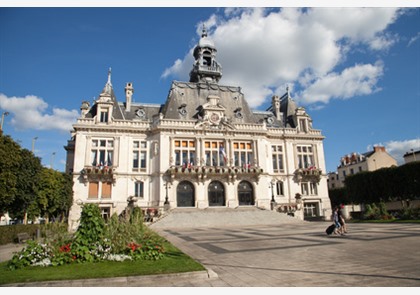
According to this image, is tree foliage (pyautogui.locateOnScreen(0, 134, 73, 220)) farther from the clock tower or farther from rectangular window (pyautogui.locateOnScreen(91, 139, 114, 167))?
the clock tower

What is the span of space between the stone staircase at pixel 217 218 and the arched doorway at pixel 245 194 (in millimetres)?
4026

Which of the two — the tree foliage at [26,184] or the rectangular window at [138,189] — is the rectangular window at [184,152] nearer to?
the rectangular window at [138,189]

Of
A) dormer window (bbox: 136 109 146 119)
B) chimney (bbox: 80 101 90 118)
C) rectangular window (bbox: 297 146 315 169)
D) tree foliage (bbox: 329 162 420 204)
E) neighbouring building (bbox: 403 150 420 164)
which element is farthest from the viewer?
neighbouring building (bbox: 403 150 420 164)

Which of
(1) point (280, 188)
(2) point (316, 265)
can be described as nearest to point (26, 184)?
(2) point (316, 265)

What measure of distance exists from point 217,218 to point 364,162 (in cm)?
4671

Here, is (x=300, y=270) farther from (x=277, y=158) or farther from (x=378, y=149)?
(x=378, y=149)

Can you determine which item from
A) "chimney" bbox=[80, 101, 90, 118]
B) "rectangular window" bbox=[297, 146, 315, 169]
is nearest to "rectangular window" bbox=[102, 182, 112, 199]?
"chimney" bbox=[80, 101, 90, 118]

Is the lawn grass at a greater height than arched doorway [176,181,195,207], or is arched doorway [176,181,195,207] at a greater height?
arched doorway [176,181,195,207]

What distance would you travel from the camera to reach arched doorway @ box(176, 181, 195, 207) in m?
40.7

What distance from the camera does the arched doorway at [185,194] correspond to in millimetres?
40719

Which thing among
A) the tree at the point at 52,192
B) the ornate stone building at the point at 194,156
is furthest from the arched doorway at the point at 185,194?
the tree at the point at 52,192

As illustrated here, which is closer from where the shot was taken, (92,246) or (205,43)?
(92,246)

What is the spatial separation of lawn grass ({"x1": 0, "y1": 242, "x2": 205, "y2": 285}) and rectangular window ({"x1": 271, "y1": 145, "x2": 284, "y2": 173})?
125ft

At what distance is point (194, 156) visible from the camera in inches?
1677
